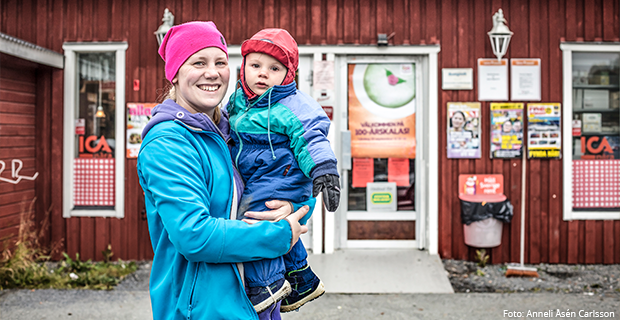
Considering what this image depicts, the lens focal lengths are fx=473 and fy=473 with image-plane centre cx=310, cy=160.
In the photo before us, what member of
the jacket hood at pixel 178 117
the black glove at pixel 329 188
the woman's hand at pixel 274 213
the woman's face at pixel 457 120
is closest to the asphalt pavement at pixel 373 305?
the woman's face at pixel 457 120

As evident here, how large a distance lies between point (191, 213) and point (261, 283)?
0.43m

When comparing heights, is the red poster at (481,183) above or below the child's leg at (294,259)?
above

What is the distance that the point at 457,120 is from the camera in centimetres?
602

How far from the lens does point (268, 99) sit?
1980 millimetres

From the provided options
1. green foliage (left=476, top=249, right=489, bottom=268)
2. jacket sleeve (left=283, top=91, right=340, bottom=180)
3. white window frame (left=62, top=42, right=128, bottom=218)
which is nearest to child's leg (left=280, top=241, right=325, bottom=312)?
jacket sleeve (left=283, top=91, right=340, bottom=180)

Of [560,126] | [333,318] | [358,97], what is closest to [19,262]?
[333,318]

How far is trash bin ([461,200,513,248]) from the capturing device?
5.79 m

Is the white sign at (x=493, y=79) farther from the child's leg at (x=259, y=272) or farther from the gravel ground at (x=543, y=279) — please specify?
the child's leg at (x=259, y=272)

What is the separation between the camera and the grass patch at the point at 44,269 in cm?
522

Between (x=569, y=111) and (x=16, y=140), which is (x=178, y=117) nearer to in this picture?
(x=16, y=140)

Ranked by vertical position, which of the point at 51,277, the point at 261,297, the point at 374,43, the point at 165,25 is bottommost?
the point at 51,277

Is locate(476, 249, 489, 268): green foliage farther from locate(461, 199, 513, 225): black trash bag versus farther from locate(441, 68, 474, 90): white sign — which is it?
locate(441, 68, 474, 90): white sign

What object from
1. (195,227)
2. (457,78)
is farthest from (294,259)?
(457,78)

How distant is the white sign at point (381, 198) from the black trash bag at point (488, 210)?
91 centimetres
